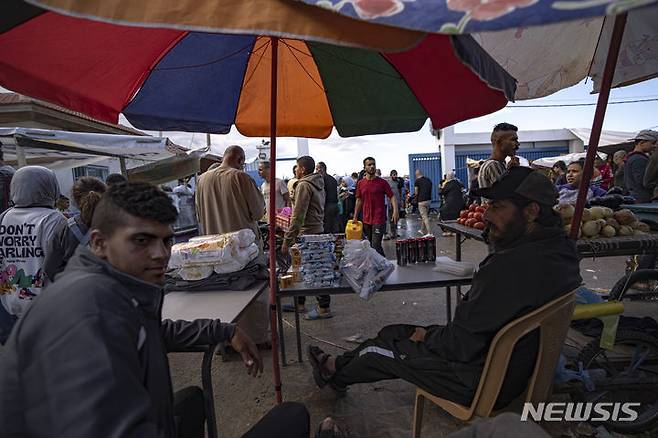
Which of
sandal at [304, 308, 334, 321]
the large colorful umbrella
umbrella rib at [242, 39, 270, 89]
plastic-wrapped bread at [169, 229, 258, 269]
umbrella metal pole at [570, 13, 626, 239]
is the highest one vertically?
umbrella rib at [242, 39, 270, 89]

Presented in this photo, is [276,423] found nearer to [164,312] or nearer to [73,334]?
[73,334]

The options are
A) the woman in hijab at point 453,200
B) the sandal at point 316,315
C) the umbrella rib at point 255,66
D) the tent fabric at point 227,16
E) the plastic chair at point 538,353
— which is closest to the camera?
the tent fabric at point 227,16

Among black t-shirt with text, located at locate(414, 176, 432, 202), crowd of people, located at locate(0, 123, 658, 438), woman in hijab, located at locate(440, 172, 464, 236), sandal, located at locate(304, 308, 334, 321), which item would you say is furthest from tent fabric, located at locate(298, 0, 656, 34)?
black t-shirt with text, located at locate(414, 176, 432, 202)

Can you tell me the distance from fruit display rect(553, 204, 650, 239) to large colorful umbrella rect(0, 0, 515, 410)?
107cm

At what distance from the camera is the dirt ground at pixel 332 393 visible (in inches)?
106

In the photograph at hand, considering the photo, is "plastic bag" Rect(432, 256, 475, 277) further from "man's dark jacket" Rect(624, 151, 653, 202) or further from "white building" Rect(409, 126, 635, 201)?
"white building" Rect(409, 126, 635, 201)

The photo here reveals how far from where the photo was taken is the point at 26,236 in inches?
111

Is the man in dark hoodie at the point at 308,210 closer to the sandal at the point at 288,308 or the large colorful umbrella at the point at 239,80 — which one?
the sandal at the point at 288,308

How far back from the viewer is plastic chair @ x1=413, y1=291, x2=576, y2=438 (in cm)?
186

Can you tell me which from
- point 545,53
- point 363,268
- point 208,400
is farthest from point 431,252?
point 208,400

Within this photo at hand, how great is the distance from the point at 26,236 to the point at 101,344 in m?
2.56

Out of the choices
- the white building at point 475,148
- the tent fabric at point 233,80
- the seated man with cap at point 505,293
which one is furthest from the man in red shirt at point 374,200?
the white building at point 475,148

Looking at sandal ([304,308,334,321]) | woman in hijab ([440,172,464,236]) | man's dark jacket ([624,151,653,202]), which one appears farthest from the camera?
woman in hijab ([440,172,464,236])

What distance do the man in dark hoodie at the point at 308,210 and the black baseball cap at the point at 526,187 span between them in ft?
8.98
